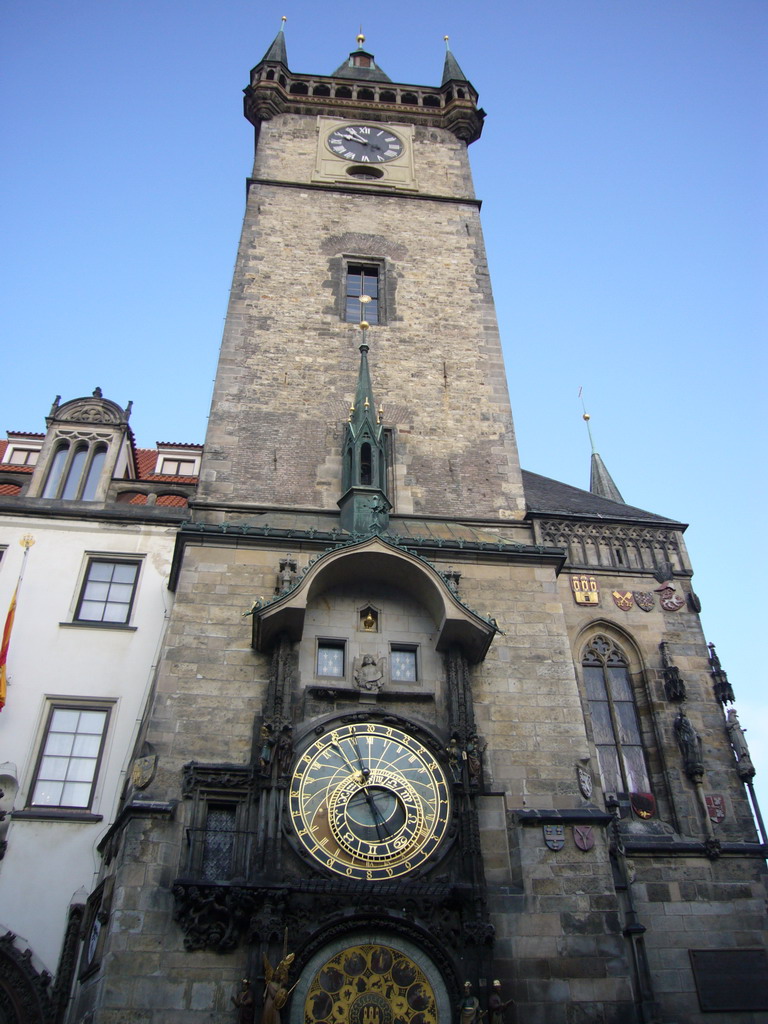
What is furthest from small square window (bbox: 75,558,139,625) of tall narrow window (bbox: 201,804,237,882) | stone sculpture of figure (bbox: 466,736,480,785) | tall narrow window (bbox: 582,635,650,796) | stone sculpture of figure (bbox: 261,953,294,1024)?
tall narrow window (bbox: 582,635,650,796)

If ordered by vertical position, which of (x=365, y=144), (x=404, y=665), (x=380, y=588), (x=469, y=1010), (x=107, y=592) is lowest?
(x=469, y=1010)

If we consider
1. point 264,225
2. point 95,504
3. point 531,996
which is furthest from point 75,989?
point 264,225

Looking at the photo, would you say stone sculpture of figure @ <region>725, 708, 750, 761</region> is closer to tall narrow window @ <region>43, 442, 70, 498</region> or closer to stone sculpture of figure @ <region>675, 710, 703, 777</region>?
stone sculpture of figure @ <region>675, 710, 703, 777</region>

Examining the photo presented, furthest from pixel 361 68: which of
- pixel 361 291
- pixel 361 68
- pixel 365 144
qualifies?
pixel 361 291

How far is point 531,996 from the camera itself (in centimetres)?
854

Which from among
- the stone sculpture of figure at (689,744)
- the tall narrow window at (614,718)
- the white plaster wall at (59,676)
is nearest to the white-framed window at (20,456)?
the white plaster wall at (59,676)

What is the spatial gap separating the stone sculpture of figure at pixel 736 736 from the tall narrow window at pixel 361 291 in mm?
8731

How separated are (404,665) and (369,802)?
1.83 m

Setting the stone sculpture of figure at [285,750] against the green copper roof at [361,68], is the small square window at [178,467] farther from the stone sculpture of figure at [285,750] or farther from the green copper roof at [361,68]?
the green copper roof at [361,68]

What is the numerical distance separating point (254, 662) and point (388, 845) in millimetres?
2577

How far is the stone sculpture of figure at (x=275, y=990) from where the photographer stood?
794 cm

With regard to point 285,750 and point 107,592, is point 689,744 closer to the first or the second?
point 285,750

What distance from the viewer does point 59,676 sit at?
1187 centimetres

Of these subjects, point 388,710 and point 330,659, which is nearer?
point 388,710
